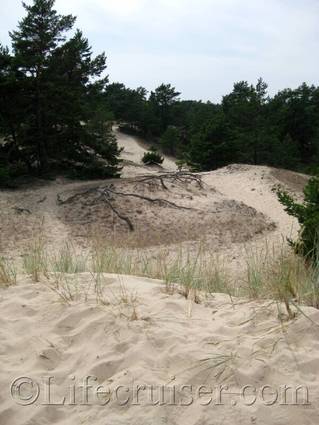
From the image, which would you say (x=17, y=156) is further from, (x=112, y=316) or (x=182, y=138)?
(x=182, y=138)

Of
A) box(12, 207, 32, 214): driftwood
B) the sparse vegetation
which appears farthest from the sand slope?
box(12, 207, 32, 214): driftwood

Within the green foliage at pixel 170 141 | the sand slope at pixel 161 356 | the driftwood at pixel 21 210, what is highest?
the green foliage at pixel 170 141

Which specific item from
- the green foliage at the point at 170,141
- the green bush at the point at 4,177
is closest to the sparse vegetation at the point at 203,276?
the green bush at the point at 4,177

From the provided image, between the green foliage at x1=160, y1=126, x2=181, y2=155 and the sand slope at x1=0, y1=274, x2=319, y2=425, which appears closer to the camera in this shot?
the sand slope at x1=0, y1=274, x2=319, y2=425

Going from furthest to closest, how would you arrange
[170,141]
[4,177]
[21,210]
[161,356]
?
[170,141] < [4,177] < [21,210] < [161,356]

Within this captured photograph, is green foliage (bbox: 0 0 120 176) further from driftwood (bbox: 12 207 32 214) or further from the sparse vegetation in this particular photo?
the sparse vegetation

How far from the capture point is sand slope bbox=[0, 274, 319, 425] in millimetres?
2314

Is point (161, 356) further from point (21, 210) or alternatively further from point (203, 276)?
point (21, 210)

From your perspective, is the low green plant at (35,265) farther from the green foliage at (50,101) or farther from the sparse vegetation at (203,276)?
the green foliage at (50,101)

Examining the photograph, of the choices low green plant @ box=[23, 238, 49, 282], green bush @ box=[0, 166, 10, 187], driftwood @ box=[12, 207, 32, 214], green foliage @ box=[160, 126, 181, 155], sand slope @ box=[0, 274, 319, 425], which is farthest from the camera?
green foliage @ box=[160, 126, 181, 155]

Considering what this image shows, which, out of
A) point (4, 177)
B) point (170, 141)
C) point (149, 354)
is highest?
point (170, 141)

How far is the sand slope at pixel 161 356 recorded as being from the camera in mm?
2314

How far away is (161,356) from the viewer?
275cm

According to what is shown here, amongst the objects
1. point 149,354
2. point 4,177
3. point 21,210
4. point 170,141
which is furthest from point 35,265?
point 170,141
